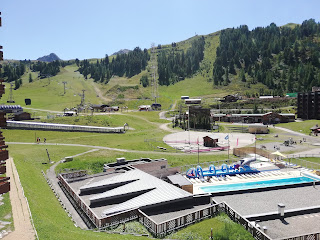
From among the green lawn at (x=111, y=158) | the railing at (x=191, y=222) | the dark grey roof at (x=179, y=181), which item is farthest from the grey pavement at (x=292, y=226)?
the green lawn at (x=111, y=158)

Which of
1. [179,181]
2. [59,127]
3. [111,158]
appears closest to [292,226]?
[179,181]

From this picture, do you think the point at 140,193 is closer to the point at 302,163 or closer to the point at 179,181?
the point at 179,181

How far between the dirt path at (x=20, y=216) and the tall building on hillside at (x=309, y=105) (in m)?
121

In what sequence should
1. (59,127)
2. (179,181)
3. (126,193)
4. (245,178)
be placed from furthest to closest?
(59,127)
(245,178)
(179,181)
(126,193)

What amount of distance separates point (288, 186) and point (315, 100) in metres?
93.5

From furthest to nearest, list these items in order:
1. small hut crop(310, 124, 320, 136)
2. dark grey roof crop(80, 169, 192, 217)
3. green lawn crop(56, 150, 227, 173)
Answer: small hut crop(310, 124, 320, 136)
green lawn crop(56, 150, 227, 173)
dark grey roof crop(80, 169, 192, 217)

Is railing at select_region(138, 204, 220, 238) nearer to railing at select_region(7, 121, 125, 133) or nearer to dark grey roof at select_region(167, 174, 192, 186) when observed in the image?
dark grey roof at select_region(167, 174, 192, 186)

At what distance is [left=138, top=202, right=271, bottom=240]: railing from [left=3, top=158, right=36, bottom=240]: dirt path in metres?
9.52

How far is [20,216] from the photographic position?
2177 centimetres

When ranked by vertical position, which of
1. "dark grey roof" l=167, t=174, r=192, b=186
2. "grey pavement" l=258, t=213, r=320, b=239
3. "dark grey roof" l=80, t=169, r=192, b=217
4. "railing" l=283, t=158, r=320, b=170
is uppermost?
"dark grey roof" l=80, t=169, r=192, b=217

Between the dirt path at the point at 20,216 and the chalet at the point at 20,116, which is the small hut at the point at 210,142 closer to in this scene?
the dirt path at the point at 20,216

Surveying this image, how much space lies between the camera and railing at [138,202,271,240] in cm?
2344

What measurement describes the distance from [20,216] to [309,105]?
411ft

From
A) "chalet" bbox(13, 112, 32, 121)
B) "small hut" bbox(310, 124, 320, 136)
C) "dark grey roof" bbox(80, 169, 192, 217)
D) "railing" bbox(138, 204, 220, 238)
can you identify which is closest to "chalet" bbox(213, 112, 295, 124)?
"small hut" bbox(310, 124, 320, 136)
